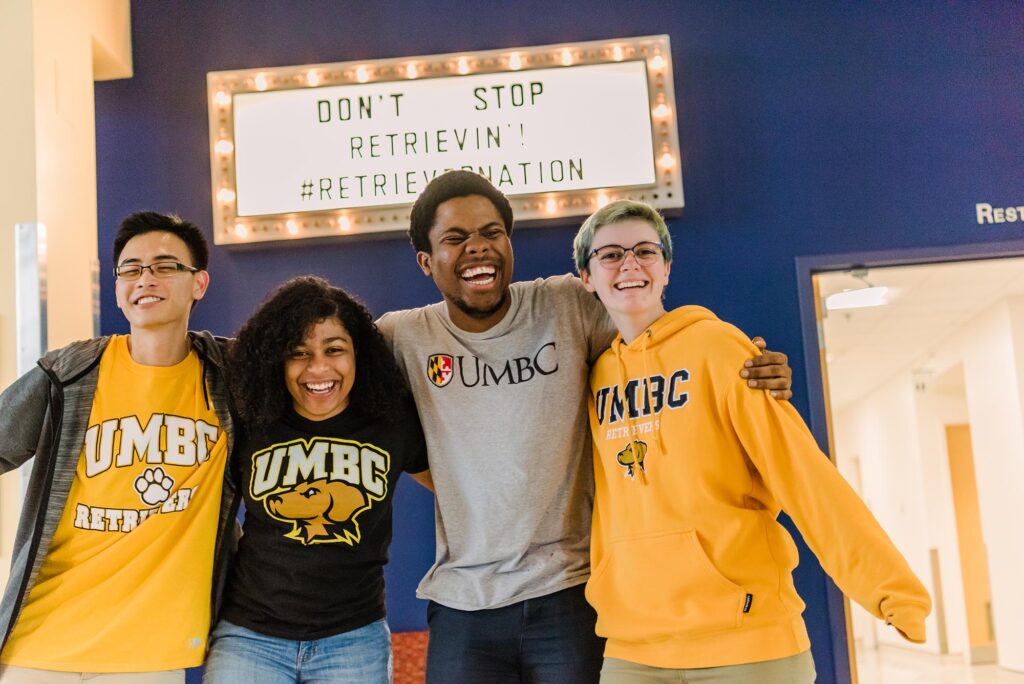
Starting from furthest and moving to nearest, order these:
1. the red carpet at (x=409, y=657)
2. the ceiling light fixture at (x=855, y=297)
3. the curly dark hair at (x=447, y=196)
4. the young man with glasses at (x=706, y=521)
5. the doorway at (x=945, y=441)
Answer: the doorway at (x=945, y=441), the ceiling light fixture at (x=855, y=297), the red carpet at (x=409, y=657), the curly dark hair at (x=447, y=196), the young man with glasses at (x=706, y=521)

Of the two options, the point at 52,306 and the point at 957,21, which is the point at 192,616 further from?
the point at 957,21

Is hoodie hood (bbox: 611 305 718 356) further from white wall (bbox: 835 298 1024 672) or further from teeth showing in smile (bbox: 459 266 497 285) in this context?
white wall (bbox: 835 298 1024 672)

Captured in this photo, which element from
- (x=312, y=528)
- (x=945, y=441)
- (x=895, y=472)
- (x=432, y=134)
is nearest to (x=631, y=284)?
(x=312, y=528)

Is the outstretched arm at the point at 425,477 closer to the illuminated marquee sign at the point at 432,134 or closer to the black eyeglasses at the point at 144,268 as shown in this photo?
the black eyeglasses at the point at 144,268

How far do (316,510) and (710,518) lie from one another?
799mm

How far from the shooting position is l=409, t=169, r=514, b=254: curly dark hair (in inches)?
91.4

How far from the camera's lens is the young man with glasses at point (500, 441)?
210 centimetres

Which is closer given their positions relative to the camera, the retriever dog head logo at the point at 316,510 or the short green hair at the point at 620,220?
the retriever dog head logo at the point at 316,510

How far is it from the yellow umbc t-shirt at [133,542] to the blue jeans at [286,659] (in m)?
0.05

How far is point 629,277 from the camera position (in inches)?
83.7

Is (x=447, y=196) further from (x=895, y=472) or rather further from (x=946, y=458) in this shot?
(x=895, y=472)

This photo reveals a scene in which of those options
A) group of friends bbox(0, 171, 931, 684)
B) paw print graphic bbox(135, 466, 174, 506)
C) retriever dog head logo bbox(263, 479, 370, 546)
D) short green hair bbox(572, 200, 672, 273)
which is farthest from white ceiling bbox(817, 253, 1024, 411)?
paw print graphic bbox(135, 466, 174, 506)

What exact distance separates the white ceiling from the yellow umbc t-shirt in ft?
11.4

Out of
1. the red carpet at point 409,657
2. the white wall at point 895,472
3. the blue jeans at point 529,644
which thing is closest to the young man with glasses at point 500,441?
the blue jeans at point 529,644
